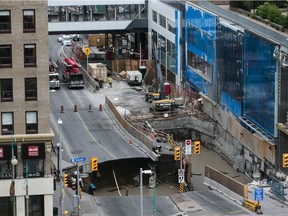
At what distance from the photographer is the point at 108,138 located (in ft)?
356

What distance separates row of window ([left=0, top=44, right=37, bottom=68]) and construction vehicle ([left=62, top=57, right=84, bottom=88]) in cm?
5200

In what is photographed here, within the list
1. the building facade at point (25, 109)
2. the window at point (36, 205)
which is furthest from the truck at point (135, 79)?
the window at point (36, 205)

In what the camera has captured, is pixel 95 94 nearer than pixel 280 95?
No

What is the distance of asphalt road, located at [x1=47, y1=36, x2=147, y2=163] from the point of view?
102 metres

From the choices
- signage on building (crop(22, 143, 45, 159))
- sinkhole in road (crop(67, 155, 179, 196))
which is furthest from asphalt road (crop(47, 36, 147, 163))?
signage on building (crop(22, 143, 45, 159))

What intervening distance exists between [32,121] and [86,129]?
30.2m

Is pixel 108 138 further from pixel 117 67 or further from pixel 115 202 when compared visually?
pixel 117 67

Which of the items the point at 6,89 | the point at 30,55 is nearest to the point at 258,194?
the point at 30,55

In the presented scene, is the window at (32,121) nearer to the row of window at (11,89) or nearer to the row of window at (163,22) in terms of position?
the row of window at (11,89)

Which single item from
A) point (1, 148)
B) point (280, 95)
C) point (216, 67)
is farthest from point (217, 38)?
point (1, 148)

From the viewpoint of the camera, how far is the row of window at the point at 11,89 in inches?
3211

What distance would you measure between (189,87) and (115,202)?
42146mm

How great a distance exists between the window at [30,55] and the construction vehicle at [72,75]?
5200cm

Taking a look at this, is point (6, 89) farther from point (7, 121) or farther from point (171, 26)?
point (171, 26)
